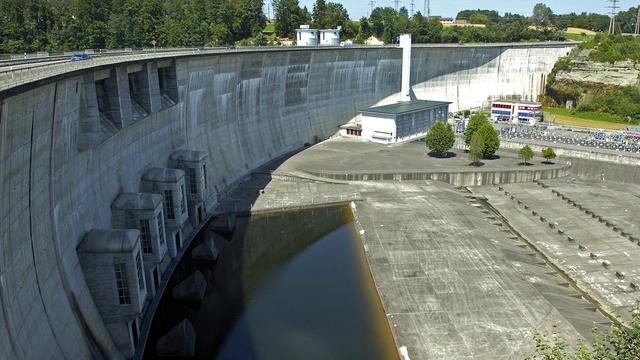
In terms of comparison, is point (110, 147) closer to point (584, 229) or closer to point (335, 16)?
point (584, 229)

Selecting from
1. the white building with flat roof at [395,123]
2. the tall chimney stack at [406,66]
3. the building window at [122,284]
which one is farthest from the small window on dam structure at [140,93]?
the tall chimney stack at [406,66]

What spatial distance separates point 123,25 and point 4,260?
63.2 metres

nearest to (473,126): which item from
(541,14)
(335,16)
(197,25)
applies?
(197,25)

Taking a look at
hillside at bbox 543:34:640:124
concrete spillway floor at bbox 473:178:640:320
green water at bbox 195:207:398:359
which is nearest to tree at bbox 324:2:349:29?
hillside at bbox 543:34:640:124

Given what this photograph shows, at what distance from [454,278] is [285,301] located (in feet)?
28.7

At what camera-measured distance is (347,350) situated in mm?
21359

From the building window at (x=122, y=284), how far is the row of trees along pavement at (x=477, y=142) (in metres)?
35.1

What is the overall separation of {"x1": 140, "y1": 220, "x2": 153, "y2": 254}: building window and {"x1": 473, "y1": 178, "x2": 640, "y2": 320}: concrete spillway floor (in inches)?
849

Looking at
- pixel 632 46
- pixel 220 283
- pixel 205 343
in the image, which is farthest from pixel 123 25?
pixel 632 46

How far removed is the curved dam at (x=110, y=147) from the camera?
50.0 feet

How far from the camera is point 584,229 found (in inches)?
1330

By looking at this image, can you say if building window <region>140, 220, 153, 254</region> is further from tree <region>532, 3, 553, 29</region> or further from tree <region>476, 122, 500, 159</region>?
tree <region>532, 3, 553, 29</region>

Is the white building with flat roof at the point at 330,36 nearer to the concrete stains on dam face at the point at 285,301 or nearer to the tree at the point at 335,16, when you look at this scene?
the tree at the point at 335,16

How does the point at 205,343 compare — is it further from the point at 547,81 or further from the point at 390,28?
the point at 390,28
